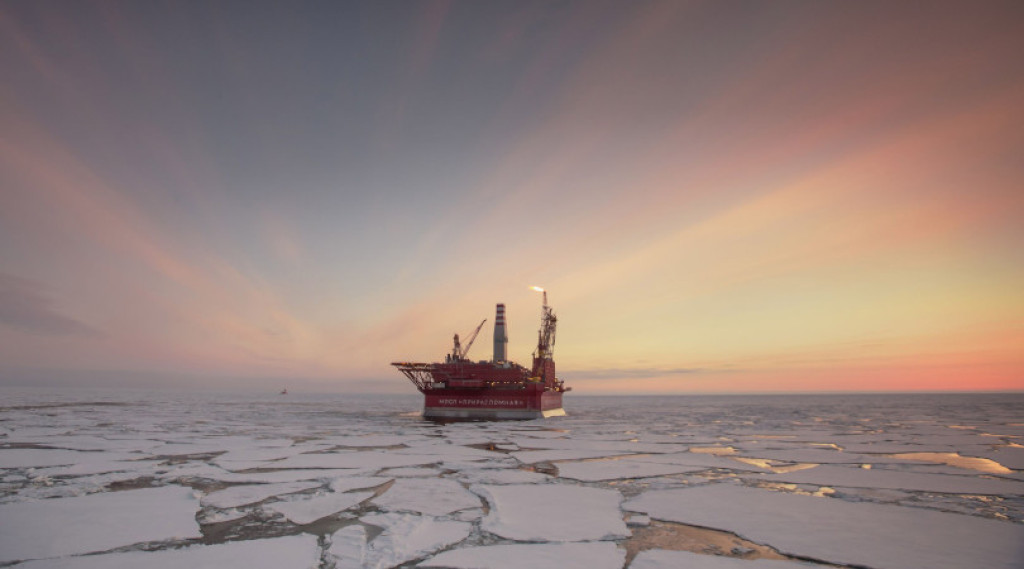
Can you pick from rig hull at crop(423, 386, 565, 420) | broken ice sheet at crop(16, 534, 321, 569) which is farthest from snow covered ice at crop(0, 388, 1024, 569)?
rig hull at crop(423, 386, 565, 420)

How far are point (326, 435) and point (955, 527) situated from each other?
526 inches

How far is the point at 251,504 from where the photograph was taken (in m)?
5.60

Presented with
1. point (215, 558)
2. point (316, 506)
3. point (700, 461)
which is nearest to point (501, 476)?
point (316, 506)

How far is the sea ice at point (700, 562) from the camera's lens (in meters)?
3.75

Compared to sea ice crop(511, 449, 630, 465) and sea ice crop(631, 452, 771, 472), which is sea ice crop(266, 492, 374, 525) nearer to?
sea ice crop(511, 449, 630, 465)

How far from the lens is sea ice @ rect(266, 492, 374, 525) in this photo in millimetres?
5090

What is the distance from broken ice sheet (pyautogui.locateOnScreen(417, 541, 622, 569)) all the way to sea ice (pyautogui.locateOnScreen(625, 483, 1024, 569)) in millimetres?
1349

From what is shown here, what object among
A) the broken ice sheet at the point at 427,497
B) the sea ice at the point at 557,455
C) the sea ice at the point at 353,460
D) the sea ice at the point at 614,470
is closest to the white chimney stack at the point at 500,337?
the sea ice at the point at 557,455

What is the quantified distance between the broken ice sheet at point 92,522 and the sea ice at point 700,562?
12.1ft

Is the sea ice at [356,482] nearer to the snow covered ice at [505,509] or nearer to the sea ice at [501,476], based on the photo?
the snow covered ice at [505,509]

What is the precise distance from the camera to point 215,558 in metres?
3.85

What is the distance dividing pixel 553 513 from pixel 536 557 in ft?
4.45

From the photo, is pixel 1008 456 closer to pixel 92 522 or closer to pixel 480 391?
pixel 92 522

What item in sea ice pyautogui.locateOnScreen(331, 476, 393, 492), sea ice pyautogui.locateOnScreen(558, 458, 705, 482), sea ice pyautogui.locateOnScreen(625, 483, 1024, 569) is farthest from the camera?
sea ice pyautogui.locateOnScreen(558, 458, 705, 482)
